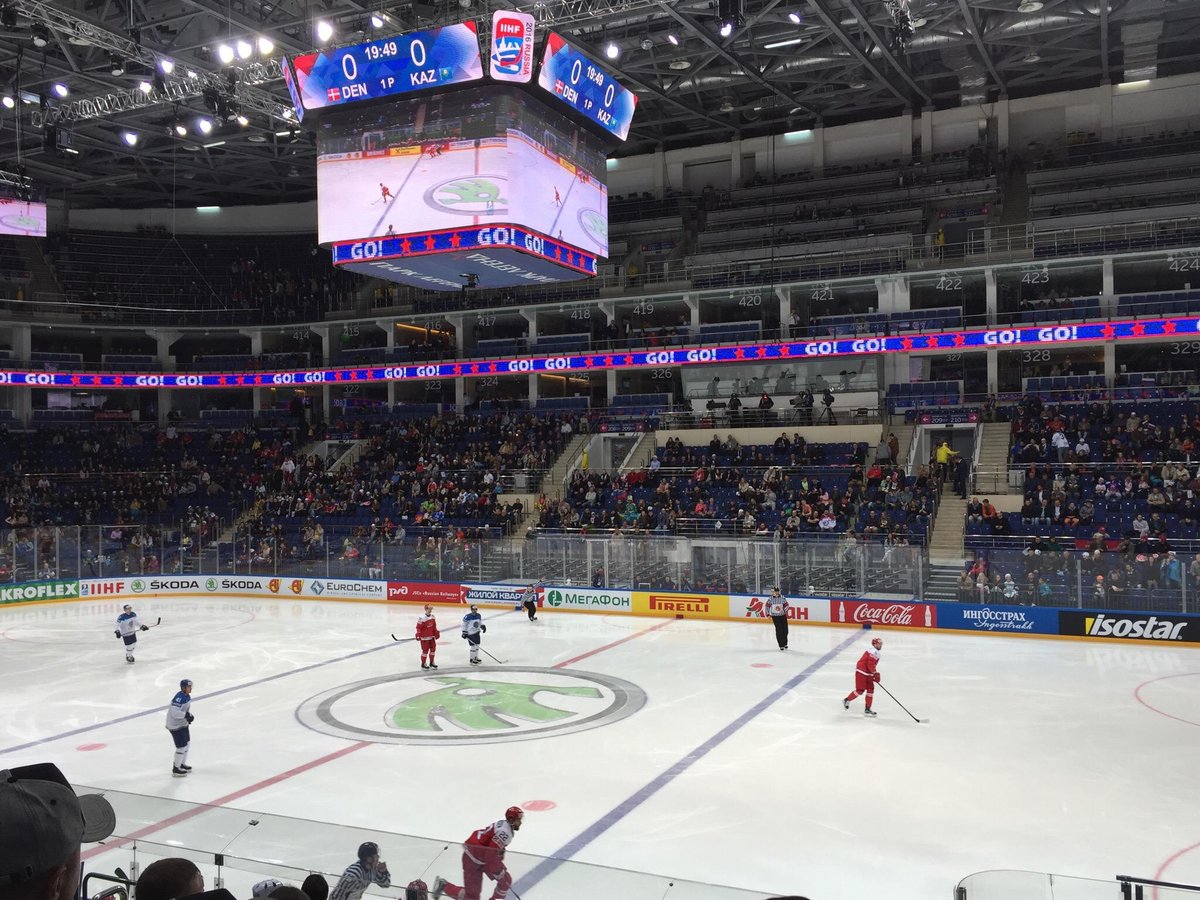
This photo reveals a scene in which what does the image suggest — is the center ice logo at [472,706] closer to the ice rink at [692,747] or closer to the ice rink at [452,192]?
the ice rink at [692,747]

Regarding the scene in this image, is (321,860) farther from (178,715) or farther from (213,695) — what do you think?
(213,695)

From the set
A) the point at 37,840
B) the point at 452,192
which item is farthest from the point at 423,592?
the point at 37,840

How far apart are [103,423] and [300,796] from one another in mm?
Answer: 40662

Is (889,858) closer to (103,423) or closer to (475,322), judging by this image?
(475,322)

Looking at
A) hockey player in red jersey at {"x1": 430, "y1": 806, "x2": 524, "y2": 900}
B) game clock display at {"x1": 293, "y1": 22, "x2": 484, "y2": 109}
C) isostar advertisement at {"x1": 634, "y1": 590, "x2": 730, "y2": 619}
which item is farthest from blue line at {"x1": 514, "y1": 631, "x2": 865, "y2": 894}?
game clock display at {"x1": 293, "y1": 22, "x2": 484, "y2": 109}

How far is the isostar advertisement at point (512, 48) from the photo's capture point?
Answer: 68.9 ft

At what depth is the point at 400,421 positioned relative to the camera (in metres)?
44.2

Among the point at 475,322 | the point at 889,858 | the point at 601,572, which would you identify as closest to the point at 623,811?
the point at 889,858

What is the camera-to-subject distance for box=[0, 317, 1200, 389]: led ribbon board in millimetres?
32531

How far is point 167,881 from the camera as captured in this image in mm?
3143

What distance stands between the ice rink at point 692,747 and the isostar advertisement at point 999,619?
0.48m

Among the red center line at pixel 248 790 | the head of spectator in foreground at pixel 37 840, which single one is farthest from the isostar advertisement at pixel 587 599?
the head of spectator in foreground at pixel 37 840

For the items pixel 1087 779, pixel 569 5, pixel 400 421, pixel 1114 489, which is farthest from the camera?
pixel 400 421

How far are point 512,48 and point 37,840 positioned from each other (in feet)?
70.8
